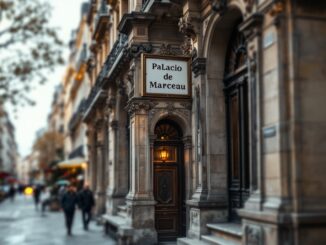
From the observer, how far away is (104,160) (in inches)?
1008

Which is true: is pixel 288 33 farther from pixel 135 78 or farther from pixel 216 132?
pixel 135 78

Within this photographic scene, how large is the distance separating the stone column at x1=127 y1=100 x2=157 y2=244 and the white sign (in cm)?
241

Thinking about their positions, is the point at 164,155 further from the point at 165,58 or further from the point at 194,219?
the point at 194,219

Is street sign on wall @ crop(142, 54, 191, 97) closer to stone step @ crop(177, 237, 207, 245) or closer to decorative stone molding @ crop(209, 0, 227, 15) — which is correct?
decorative stone molding @ crop(209, 0, 227, 15)

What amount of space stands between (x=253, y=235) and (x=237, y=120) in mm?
3354

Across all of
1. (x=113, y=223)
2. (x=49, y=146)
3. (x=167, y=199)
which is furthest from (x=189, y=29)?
(x=49, y=146)

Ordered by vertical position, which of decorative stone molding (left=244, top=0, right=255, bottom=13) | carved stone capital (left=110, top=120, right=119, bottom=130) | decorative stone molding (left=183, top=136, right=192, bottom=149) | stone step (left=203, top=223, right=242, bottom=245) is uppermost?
decorative stone molding (left=244, top=0, right=255, bottom=13)

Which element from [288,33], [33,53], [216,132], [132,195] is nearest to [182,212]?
[132,195]

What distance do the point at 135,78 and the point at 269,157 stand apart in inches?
324

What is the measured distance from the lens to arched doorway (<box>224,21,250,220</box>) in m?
11.1

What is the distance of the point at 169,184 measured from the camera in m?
16.7

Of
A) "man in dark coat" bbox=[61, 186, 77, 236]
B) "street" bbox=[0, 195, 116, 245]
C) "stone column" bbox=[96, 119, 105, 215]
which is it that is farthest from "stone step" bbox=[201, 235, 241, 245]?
"stone column" bbox=[96, 119, 105, 215]

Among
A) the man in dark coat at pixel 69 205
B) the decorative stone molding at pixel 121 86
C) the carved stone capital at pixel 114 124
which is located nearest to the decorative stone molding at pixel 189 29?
the decorative stone molding at pixel 121 86

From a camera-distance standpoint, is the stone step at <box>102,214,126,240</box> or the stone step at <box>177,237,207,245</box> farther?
the stone step at <box>102,214,126,240</box>
